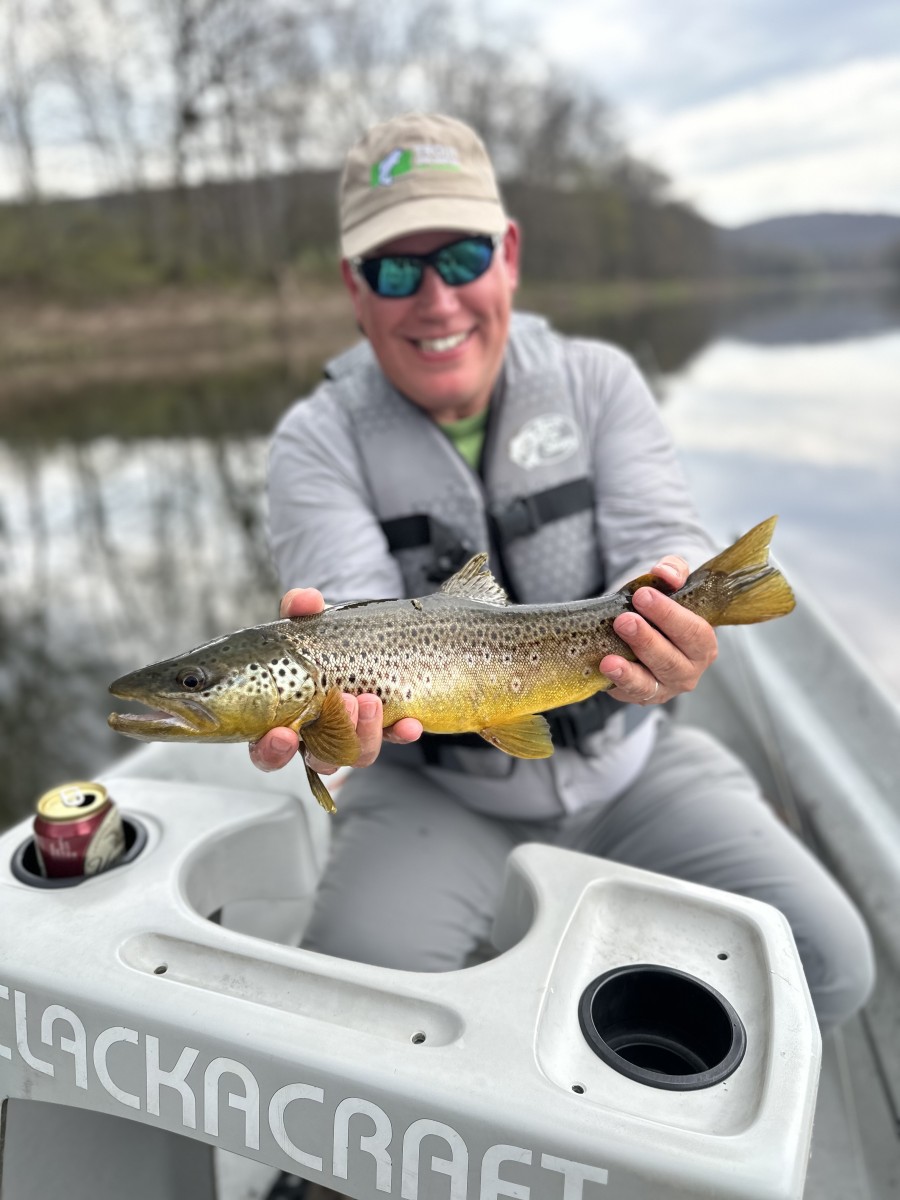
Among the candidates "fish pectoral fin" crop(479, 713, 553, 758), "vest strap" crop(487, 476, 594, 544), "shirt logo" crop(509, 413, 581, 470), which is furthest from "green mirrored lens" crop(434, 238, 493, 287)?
"fish pectoral fin" crop(479, 713, 553, 758)

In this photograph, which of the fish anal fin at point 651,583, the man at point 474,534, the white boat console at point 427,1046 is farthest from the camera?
the man at point 474,534

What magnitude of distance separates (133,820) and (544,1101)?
1356 millimetres

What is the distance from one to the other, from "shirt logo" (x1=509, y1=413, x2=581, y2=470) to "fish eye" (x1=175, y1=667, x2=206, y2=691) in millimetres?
1536

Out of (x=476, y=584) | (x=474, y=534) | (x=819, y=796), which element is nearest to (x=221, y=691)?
(x=476, y=584)

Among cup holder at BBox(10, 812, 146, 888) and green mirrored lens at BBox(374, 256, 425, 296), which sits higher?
green mirrored lens at BBox(374, 256, 425, 296)

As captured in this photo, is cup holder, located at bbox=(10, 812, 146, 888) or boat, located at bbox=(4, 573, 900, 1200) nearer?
cup holder, located at bbox=(10, 812, 146, 888)

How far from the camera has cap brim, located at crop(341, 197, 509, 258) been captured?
2.86 metres

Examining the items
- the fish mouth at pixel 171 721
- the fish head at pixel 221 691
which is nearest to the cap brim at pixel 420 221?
the fish head at pixel 221 691

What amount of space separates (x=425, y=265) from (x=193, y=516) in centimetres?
957

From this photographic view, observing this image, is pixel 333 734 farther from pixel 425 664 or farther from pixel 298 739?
pixel 425 664

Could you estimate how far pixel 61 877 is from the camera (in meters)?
2.16

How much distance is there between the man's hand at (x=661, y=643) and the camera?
218cm

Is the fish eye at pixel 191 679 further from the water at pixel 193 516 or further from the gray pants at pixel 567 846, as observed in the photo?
the water at pixel 193 516

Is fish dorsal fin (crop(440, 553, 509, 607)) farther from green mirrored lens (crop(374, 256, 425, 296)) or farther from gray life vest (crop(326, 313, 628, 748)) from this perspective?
green mirrored lens (crop(374, 256, 425, 296))
